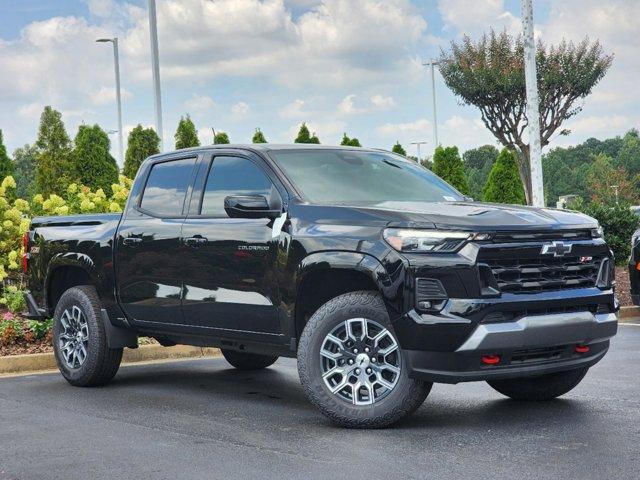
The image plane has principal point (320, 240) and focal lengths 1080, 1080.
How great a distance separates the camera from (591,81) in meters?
50.6

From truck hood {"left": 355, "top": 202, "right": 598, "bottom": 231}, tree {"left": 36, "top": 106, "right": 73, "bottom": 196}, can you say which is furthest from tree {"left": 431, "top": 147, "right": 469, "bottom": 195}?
truck hood {"left": 355, "top": 202, "right": 598, "bottom": 231}

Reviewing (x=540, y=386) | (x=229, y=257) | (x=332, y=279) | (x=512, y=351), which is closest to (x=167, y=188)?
(x=229, y=257)

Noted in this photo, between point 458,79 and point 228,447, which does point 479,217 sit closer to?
point 228,447

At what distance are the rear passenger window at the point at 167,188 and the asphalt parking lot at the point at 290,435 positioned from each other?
1568 mm

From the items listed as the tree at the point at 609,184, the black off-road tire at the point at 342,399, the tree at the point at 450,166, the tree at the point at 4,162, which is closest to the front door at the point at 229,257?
the black off-road tire at the point at 342,399

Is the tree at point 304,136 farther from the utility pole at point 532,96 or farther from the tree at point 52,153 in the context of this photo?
the utility pole at point 532,96

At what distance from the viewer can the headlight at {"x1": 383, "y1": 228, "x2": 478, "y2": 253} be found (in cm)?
671

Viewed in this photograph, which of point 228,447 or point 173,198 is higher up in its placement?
point 173,198

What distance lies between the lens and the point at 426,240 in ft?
22.2

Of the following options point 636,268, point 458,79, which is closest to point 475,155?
point 458,79

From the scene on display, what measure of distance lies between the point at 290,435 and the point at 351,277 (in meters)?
1.14

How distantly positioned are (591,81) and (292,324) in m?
45.6

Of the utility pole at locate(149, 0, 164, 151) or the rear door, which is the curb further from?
the utility pole at locate(149, 0, 164, 151)

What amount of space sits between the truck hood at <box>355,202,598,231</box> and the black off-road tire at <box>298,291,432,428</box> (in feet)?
1.84
